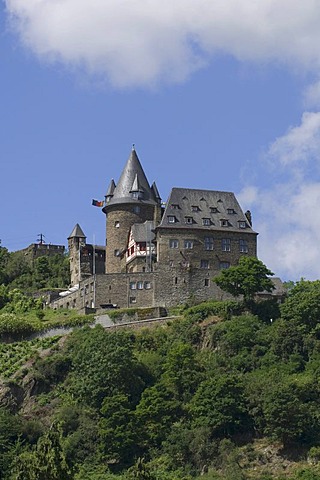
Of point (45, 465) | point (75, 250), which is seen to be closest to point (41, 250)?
point (75, 250)

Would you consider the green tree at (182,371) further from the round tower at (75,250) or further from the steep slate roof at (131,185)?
the round tower at (75,250)

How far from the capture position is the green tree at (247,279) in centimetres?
9906

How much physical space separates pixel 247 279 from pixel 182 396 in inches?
542

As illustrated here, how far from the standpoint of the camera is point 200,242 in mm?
105875

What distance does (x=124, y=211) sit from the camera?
11062 centimetres

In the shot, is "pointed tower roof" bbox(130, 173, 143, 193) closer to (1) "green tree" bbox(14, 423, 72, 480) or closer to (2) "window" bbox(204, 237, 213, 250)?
(2) "window" bbox(204, 237, 213, 250)

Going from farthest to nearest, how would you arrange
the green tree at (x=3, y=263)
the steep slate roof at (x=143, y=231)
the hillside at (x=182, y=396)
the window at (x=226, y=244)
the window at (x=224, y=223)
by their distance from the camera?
the green tree at (x=3, y=263) → the window at (x=224, y=223) → the steep slate roof at (x=143, y=231) → the window at (x=226, y=244) → the hillside at (x=182, y=396)

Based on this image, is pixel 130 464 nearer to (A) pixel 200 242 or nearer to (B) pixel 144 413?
(B) pixel 144 413

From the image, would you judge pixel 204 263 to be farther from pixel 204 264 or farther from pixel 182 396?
pixel 182 396

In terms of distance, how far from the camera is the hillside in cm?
8194

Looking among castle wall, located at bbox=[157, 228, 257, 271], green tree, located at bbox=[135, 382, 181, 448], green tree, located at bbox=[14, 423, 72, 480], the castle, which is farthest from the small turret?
green tree, located at bbox=[14, 423, 72, 480]

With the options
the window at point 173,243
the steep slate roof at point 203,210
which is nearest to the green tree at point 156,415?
the window at point 173,243

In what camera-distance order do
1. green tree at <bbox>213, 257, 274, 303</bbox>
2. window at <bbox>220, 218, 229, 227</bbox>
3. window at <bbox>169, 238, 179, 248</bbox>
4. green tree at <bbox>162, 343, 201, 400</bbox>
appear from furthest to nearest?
window at <bbox>220, 218, 229, 227</bbox>, window at <bbox>169, 238, 179, 248</bbox>, green tree at <bbox>213, 257, 274, 303</bbox>, green tree at <bbox>162, 343, 201, 400</bbox>

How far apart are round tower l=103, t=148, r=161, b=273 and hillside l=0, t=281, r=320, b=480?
13.0 m
